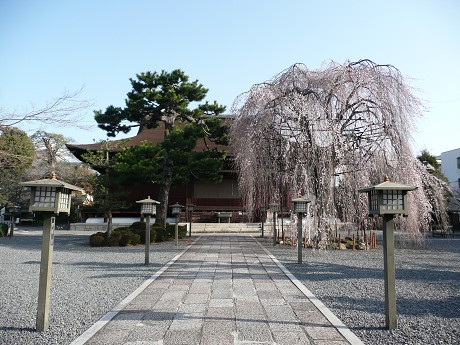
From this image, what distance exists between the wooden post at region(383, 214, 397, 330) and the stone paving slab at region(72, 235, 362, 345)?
0.58 meters

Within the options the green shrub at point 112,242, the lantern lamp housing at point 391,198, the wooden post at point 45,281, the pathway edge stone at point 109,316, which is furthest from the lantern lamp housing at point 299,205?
the green shrub at point 112,242

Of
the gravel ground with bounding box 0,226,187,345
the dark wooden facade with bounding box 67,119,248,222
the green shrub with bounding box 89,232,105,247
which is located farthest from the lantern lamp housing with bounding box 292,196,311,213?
the dark wooden facade with bounding box 67,119,248,222

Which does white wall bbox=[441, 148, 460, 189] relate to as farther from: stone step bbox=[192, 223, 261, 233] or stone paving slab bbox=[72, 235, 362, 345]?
stone paving slab bbox=[72, 235, 362, 345]

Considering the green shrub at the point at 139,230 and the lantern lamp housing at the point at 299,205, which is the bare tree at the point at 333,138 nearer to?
→ the lantern lamp housing at the point at 299,205

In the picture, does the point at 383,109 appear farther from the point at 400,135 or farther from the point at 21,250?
the point at 21,250

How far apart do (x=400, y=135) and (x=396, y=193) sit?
8.32 metres

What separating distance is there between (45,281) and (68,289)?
2582 millimetres

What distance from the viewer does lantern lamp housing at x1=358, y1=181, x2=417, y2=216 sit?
468 cm

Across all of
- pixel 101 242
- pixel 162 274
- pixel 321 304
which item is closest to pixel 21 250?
pixel 101 242

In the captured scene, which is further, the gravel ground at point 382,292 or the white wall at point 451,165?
the white wall at point 451,165

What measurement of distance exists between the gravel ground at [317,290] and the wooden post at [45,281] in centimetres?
14

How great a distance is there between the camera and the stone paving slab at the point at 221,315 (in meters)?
4.11

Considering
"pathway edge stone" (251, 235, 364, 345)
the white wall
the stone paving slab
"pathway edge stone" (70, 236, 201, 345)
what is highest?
the white wall

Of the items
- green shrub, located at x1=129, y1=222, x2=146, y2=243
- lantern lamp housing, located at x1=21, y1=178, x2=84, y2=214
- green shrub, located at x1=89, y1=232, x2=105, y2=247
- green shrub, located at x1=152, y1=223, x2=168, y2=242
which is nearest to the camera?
lantern lamp housing, located at x1=21, y1=178, x2=84, y2=214
